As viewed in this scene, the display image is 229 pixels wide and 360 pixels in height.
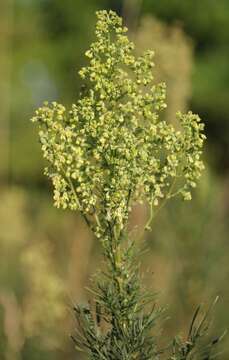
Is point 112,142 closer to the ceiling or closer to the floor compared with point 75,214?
closer to the floor

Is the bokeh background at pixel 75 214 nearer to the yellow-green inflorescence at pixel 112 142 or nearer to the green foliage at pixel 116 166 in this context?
the green foliage at pixel 116 166

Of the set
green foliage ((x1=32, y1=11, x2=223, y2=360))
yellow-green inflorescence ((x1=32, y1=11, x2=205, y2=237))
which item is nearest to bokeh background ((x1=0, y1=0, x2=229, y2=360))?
green foliage ((x1=32, y1=11, x2=223, y2=360))

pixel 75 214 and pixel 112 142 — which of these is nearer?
pixel 112 142

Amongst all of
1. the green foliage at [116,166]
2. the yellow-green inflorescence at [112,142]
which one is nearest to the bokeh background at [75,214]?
the green foliage at [116,166]

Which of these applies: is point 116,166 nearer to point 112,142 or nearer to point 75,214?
point 112,142

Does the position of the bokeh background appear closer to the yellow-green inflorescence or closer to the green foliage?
the green foliage

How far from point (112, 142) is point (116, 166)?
0.06 meters

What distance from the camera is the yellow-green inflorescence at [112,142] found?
8.00 ft

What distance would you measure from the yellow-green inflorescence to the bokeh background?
0.30 metres

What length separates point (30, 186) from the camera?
17.8 m

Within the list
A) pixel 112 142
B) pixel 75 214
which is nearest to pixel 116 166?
pixel 112 142

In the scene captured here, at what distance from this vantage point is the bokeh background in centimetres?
552

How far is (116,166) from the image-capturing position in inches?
95.9

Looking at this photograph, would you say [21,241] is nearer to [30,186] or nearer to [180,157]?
[180,157]
